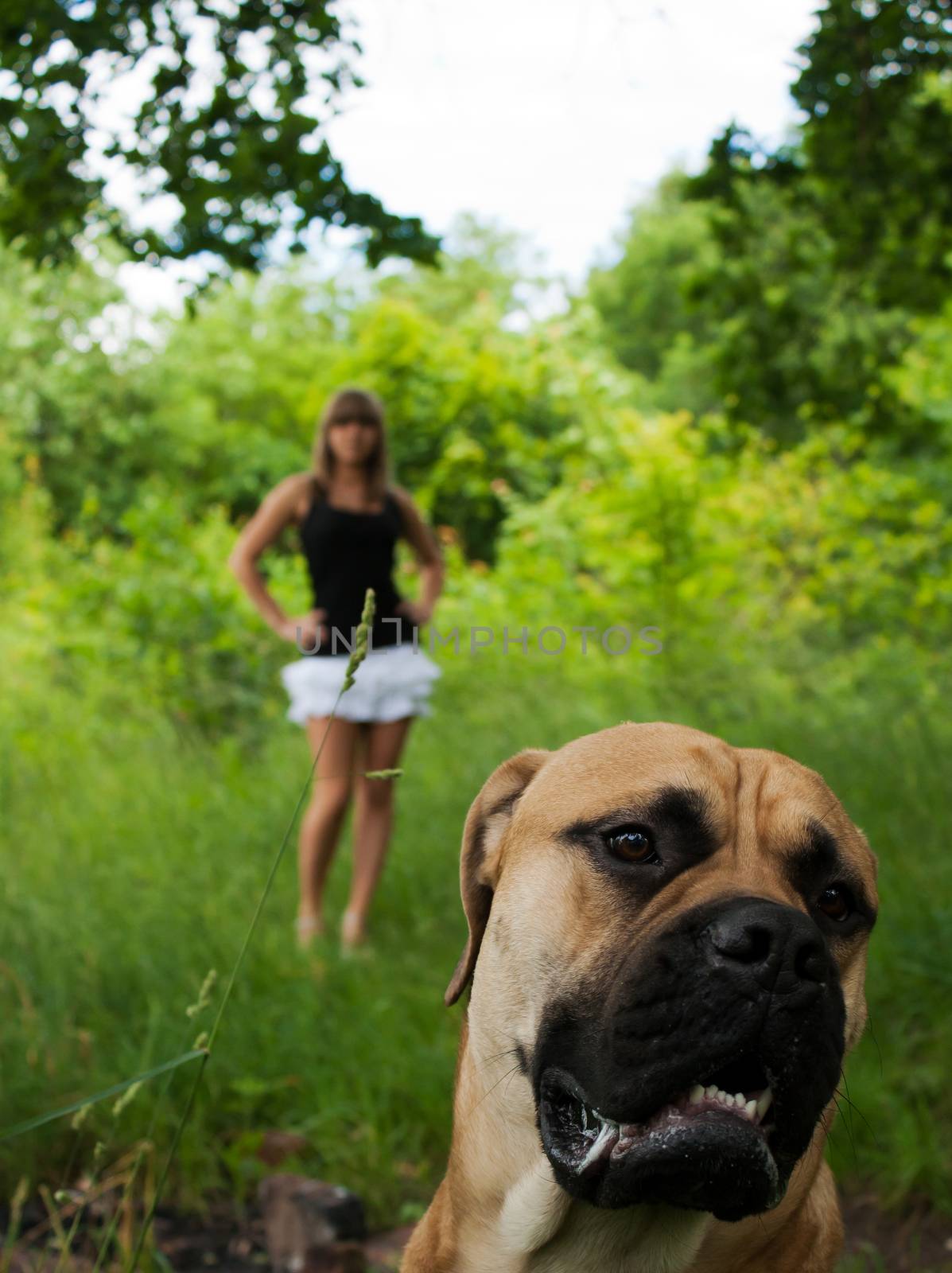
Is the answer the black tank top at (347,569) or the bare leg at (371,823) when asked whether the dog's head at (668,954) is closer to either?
the bare leg at (371,823)

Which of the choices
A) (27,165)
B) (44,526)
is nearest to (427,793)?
(27,165)

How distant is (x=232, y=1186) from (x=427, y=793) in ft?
8.80

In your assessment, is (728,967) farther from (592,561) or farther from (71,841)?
(592,561)

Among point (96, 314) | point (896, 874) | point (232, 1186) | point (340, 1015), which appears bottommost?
point (232, 1186)

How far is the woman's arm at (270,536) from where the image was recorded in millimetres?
5121

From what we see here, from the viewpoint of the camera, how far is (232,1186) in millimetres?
3377

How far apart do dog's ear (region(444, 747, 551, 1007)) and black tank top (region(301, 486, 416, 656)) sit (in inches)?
111

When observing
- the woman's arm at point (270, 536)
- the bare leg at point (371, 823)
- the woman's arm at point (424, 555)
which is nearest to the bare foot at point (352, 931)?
the bare leg at point (371, 823)

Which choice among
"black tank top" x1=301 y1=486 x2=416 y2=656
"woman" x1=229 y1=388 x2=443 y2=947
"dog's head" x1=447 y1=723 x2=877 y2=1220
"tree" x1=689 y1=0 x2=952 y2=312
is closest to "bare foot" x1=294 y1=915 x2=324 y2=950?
"woman" x1=229 y1=388 x2=443 y2=947

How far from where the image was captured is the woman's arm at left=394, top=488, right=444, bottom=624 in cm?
527

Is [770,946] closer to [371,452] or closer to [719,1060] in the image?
[719,1060]

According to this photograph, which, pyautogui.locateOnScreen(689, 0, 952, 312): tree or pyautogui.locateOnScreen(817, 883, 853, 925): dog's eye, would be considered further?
pyautogui.locateOnScreen(689, 0, 952, 312): tree

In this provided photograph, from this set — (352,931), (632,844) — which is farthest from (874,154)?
(632,844)

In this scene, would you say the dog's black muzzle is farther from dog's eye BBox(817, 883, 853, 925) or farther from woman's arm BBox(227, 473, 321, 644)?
woman's arm BBox(227, 473, 321, 644)
